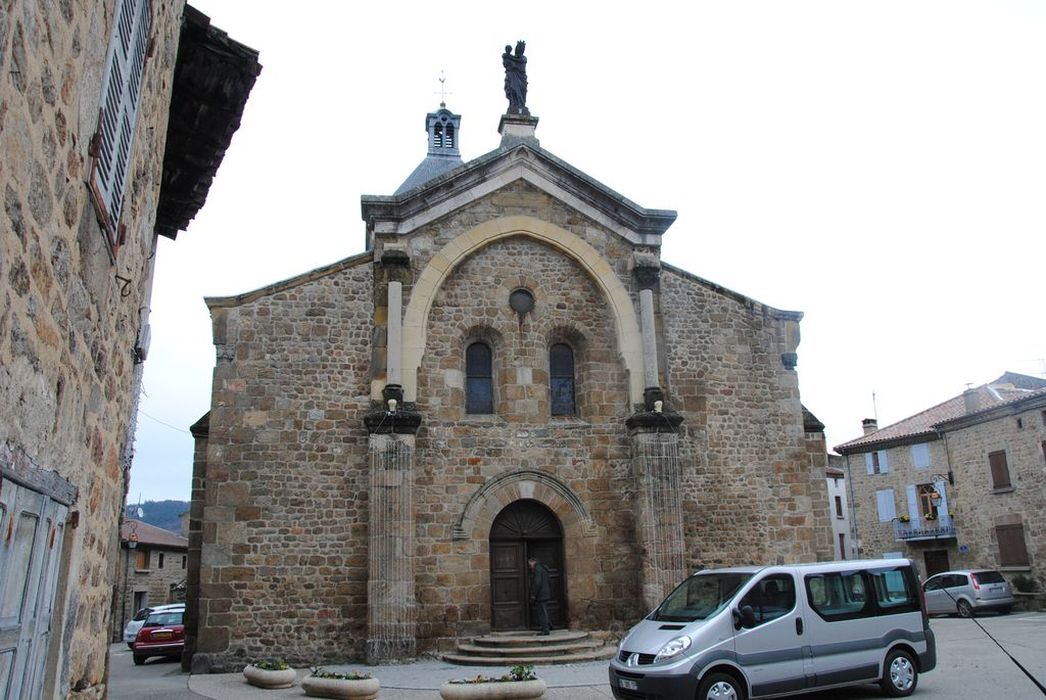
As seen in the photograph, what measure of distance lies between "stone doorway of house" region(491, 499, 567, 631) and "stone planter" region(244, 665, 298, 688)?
410 centimetres

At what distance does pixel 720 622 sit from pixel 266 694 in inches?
246

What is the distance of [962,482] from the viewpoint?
1094 inches

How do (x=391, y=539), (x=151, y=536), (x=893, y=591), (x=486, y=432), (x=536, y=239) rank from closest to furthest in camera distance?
(x=893, y=591), (x=391, y=539), (x=486, y=432), (x=536, y=239), (x=151, y=536)

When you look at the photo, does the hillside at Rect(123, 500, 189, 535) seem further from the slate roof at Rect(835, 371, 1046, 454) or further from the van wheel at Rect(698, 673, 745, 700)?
the van wheel at Rect(698, 673, 745, 700)

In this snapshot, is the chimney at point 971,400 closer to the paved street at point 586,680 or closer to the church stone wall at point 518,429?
the paved street at point 586,680

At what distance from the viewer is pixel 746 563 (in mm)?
15570

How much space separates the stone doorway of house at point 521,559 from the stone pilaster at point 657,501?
5.11 feet

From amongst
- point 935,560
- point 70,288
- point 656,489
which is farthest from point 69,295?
point 935,560

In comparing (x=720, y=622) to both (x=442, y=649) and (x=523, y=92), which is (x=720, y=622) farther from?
(x=523, y=92)

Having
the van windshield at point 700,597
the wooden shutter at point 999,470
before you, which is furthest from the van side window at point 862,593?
the wooden shutter at point 999,470

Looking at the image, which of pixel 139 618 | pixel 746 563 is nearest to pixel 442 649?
pixel 746 563

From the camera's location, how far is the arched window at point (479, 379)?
51.5 ft

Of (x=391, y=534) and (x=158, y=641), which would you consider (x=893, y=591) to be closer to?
(x=391, y=534)

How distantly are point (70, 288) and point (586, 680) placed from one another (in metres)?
9.90
